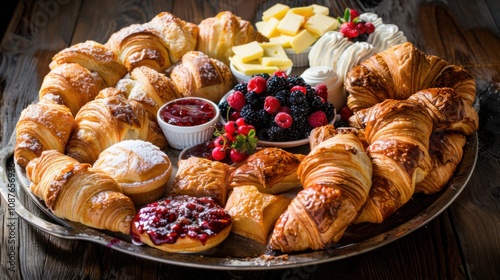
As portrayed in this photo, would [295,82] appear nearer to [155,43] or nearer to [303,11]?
[155,43]

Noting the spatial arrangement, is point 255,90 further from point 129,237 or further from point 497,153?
point 497,153

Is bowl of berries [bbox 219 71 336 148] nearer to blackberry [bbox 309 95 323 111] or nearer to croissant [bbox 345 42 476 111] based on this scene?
blackberry [bbox 309 95 323 111]

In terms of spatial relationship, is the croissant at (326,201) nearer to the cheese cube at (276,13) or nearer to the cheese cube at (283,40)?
the cheese cube at (283,40)

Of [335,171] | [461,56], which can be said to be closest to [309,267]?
[335,171]

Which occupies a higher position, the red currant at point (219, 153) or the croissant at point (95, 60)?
the croissant at point (95, 60)

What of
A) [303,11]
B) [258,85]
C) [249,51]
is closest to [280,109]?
[258,85]

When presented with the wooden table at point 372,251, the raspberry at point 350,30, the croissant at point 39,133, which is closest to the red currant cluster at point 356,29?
the raspberry at point 350,30

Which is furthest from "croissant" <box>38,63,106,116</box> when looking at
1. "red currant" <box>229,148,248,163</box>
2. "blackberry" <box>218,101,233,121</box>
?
"red currant" <box>229,148,248,163</box>
